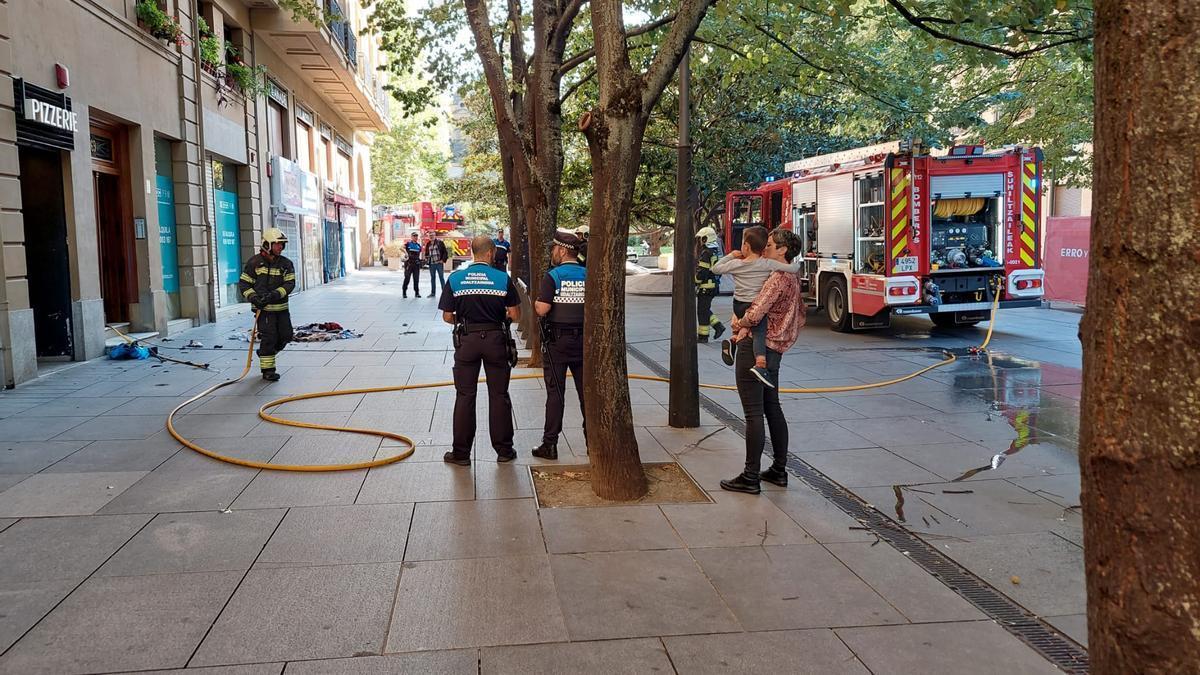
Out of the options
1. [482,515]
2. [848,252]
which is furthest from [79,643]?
[848,252]

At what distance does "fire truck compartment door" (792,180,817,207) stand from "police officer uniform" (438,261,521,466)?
36.9ft

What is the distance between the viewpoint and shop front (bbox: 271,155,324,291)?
22594 mm

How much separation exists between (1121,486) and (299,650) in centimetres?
305

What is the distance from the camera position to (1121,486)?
1.76 meters

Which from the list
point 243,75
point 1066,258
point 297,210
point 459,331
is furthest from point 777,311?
point 297,210

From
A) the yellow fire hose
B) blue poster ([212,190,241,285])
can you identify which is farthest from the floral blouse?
blue poster ([212,190,241,285])

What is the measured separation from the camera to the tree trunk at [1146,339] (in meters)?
1.65

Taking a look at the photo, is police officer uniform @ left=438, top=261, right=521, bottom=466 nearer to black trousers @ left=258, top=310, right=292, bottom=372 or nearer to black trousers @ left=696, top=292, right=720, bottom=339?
black trousers @ left=258, top=310, right=292, bottom=372

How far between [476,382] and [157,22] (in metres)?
10.8

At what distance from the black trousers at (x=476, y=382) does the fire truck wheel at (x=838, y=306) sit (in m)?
10.1

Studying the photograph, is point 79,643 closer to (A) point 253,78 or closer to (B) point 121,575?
(B) point 121,575

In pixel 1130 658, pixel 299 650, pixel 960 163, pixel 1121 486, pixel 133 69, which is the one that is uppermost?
pixel 133 69

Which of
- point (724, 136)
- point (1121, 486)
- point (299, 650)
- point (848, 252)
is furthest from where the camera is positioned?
point (724, 136)

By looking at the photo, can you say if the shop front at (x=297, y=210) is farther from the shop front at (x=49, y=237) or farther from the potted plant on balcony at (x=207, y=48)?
the shop front at (x=49, y=237)
